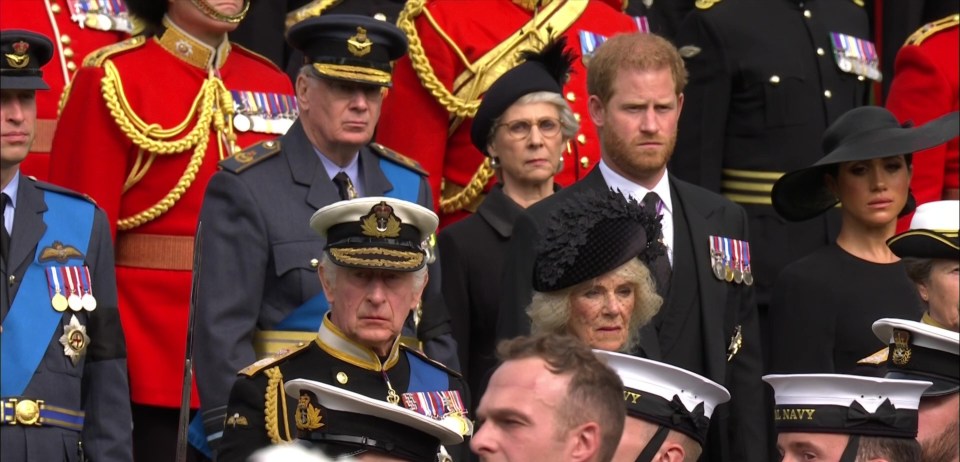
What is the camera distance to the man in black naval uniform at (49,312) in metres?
8.29

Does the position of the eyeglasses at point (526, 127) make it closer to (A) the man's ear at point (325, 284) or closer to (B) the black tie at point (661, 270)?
(B) the black tie at point (661, 270)

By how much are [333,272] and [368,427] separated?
1.51m

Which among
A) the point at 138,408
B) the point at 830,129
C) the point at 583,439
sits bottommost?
the point at 138,408

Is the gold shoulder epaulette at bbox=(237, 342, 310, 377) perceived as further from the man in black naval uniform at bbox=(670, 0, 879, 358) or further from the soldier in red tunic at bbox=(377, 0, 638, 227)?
the man in black naval uniform at bbox=(670, 0, 879, 358)

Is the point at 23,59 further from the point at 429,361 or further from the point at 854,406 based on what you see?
the point at 854,406

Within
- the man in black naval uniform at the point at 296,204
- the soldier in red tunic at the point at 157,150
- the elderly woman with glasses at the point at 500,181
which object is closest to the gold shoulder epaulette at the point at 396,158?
the man in black naval uniform at the point at 296,204

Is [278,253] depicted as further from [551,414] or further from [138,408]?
[551,414]

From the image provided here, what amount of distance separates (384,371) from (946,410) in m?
1.93

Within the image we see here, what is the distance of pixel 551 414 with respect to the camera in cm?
638

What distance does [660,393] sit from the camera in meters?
7.11

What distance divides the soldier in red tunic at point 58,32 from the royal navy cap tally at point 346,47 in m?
1.38

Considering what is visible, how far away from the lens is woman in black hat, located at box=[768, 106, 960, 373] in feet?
31.8

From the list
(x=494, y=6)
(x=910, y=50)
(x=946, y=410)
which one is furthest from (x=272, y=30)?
(x=946, y=410)

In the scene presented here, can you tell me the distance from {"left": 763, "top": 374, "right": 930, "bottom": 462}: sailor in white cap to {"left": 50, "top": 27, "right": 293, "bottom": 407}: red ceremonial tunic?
10.00ft
